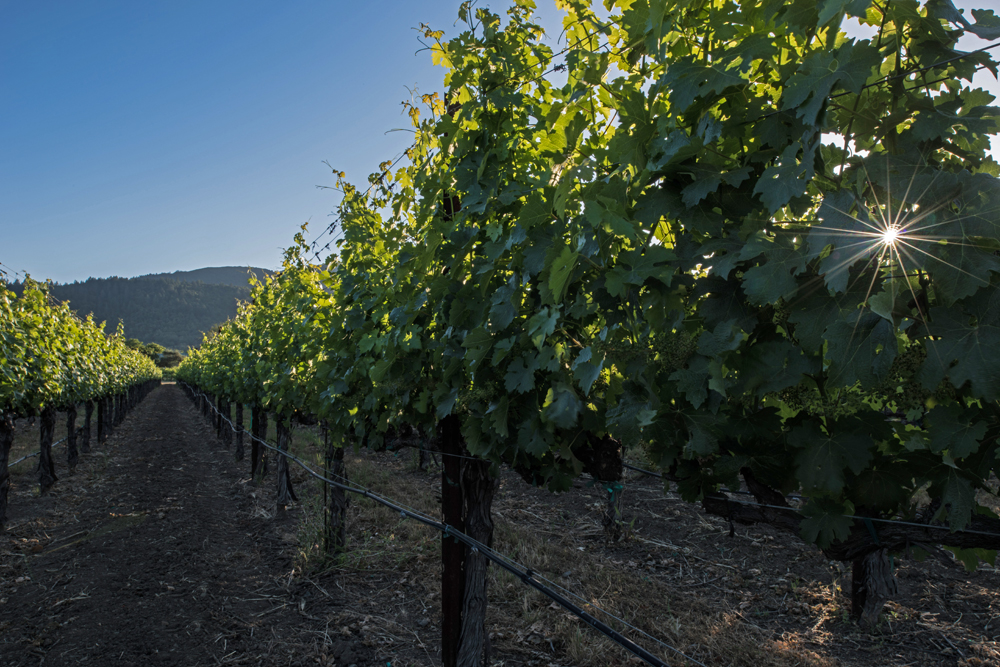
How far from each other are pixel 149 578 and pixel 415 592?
11.4ft

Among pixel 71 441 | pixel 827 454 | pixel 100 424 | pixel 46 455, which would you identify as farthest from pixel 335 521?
pixel 100 424

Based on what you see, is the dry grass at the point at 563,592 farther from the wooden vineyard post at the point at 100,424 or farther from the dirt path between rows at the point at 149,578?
the wooden vineyard post at the point at 100,424

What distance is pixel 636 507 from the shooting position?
975 cm

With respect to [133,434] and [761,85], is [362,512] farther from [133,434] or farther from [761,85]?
[133,434]

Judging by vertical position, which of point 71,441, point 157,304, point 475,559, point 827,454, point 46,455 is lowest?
point 71,441

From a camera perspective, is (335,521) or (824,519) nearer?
(824,519)

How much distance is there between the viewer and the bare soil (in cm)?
515

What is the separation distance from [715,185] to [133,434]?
26.4 m

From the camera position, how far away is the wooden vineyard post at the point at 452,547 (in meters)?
3.87

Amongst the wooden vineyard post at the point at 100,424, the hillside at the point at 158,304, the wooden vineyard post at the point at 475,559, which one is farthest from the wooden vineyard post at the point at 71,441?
the hillside at the point at 158,304

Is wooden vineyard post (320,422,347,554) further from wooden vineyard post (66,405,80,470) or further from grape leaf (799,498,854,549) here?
wooden vineyard post (66,405,80,470)

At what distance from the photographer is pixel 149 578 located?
6875 millimetres

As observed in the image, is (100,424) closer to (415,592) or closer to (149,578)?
(149,578)

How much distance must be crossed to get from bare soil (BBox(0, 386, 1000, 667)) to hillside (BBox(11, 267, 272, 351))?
163274 mm
